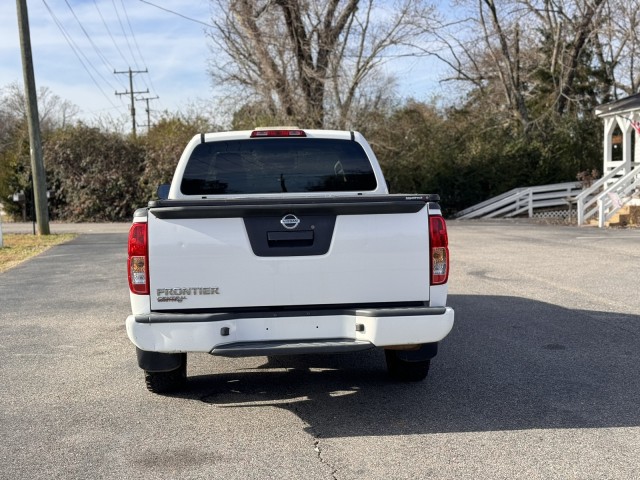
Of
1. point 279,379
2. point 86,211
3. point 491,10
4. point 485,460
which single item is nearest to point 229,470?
point 485,460

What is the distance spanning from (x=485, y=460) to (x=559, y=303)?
538 centimetres

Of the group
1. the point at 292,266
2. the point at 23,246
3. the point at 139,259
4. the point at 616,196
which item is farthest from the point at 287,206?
the point at 616,196

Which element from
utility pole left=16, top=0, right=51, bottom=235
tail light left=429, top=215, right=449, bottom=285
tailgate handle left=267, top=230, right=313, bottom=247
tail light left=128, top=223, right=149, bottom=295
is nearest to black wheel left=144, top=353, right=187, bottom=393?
tail light left=128, top=223, right=149, bottom=295

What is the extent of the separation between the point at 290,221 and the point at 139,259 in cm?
102

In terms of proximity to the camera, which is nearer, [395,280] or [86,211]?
[395,280]

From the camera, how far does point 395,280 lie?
195 inches

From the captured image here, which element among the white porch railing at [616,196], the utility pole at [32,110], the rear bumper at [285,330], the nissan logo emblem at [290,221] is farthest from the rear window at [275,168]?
the white porch railing at [616,196]

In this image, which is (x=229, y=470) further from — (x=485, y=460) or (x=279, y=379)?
(x=279, y=379)

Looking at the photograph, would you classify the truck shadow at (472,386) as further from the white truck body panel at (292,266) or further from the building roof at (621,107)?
the building roof at (621,107)

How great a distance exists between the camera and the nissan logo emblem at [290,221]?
4922 millimetres

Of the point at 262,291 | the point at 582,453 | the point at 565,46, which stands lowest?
the point at 582,453

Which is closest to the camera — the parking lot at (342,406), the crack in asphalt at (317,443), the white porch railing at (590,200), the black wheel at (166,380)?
the crack in asphalt at (317,443)

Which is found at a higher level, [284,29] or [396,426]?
[284,29]

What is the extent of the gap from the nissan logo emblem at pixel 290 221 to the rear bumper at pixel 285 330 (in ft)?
1.90
